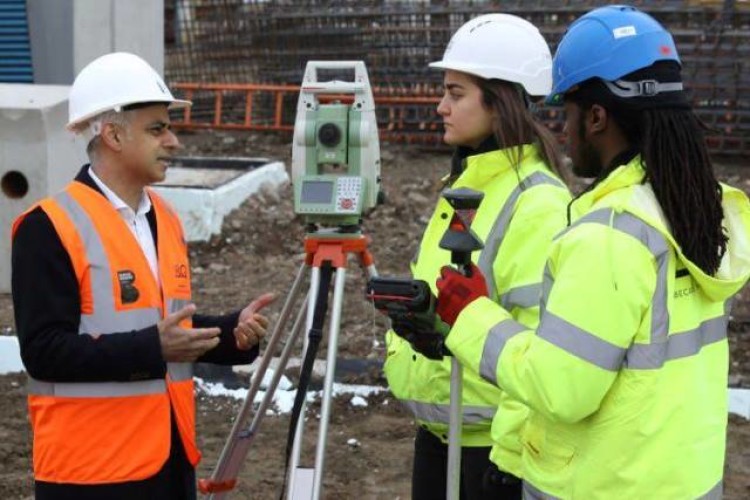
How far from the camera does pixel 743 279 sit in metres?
2.45

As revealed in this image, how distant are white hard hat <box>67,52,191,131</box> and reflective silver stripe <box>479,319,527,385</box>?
1212mm

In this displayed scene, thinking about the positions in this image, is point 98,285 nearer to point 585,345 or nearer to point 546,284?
point 546,284

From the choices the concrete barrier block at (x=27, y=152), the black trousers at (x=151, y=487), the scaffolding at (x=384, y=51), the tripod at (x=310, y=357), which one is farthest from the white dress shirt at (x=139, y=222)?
the scaffolding at (x=384, y=51)

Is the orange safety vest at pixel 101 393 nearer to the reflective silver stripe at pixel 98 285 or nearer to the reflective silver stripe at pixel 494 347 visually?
the reflective silver stripe at pixel 98 285

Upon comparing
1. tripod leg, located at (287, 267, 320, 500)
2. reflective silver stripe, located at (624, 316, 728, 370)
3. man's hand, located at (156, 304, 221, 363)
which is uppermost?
reflective silver stripe, located at (624, 316, 728, 370)

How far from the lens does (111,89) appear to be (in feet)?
10.2

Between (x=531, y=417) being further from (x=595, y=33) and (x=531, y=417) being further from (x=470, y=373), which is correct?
(x=595, y=33)

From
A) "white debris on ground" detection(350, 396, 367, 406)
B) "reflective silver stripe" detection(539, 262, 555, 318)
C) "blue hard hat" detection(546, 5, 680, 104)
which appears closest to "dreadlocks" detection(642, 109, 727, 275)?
"blue hard hat" detection(546, 5, 680, 104)

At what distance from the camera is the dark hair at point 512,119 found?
10.5 ft

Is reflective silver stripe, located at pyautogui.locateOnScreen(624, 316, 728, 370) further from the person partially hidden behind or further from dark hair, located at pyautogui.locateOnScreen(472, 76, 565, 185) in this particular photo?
the person partially hidden behind

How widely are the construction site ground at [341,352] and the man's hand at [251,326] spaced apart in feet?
6.56

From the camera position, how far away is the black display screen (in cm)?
388

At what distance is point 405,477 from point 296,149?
6.31 feet

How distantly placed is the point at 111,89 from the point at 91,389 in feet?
2.50
